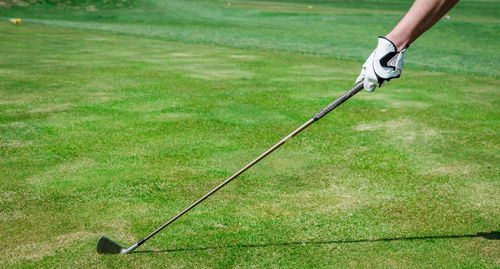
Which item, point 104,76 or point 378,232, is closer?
point 378,232

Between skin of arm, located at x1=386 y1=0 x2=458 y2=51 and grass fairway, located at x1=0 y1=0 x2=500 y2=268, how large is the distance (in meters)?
1.49

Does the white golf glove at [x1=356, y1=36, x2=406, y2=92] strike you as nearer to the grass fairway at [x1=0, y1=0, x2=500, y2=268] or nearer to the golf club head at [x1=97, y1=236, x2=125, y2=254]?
the grass fairway at [x1=0, y1=0, x2=500, y2=268]

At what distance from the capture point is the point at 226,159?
214 inches

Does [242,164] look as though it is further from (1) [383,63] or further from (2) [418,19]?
(2) [418,19]

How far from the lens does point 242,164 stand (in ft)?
17.4

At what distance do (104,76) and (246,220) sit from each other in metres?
7.54

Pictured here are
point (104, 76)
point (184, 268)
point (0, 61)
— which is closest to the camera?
point (184, 268)

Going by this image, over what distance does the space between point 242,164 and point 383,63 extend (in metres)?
2.25

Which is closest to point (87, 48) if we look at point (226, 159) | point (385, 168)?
point (226, 159)

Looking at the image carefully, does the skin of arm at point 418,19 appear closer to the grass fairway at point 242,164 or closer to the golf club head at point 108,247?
the grass fairway at point 242,164

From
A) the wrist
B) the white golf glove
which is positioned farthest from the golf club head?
the wrist

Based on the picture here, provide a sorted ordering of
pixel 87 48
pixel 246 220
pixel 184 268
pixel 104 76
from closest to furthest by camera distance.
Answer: pixel 184 268 → pixel 246 220 → pixel 104 76 → pixel 87 48

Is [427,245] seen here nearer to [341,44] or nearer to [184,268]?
[184,268]

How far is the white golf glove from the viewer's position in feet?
11.3
